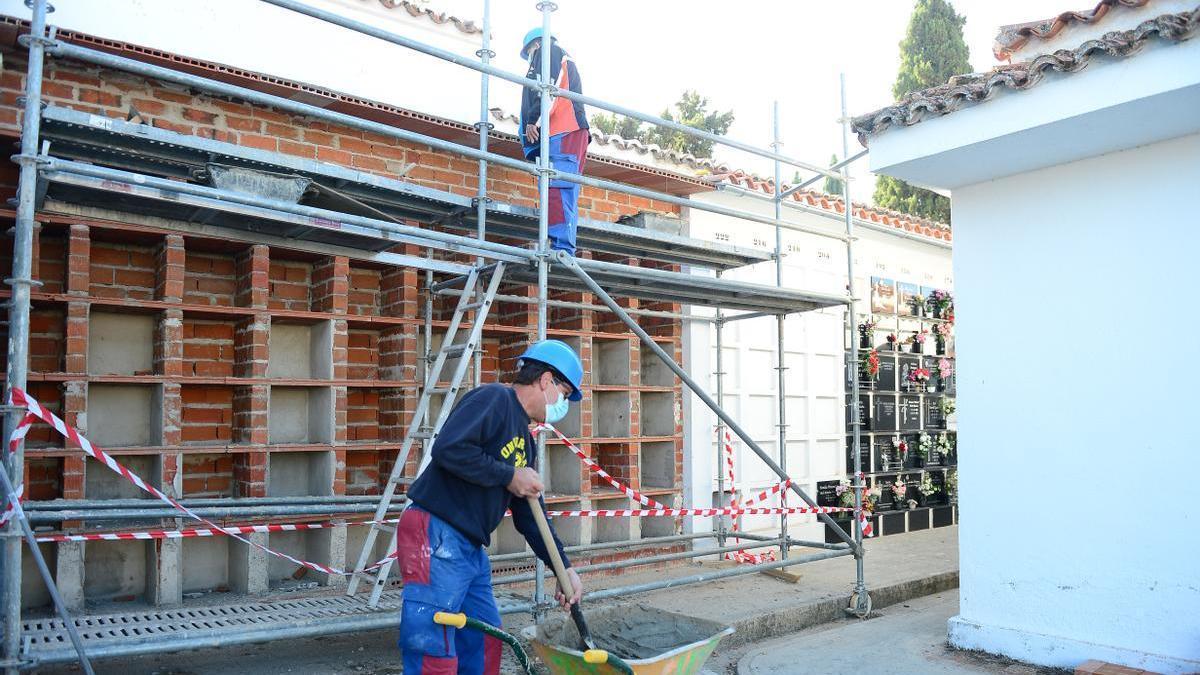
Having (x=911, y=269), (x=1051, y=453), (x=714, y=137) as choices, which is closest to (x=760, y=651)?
(x=1051, y=453)

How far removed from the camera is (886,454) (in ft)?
35.0

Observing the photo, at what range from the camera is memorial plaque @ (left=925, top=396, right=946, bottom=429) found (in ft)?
37.4

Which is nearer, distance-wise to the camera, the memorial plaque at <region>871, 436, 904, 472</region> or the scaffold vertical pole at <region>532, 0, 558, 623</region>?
the scaffold vertical pole at <region>532, 0, 558, 623</region>

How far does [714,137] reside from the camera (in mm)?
6160

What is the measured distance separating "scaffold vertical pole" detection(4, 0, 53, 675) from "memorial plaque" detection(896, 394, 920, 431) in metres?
9.33

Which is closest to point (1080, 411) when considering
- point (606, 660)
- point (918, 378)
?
point (606, 660)

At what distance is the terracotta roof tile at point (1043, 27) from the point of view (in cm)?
592

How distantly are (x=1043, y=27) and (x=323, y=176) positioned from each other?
5.14 m

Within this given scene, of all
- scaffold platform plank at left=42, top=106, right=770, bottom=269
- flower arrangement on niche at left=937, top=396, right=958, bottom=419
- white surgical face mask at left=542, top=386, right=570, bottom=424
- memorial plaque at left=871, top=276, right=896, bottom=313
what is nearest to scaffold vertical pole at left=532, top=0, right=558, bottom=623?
scaffold platform plank at left=42, top=106, right=770, bottom=269

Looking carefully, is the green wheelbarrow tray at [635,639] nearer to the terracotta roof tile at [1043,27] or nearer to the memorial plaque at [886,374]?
the terracotta roof tile at [1043,27]

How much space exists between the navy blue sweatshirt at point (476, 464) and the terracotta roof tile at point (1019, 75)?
3266mm

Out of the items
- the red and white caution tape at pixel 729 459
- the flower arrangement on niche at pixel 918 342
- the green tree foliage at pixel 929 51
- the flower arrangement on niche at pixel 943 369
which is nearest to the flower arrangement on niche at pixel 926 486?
the flower arrangement on niche at pixel 943 369

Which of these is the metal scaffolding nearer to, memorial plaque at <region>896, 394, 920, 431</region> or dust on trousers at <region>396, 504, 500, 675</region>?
dust on trousers at <region>396, 504, 500, 675</region>

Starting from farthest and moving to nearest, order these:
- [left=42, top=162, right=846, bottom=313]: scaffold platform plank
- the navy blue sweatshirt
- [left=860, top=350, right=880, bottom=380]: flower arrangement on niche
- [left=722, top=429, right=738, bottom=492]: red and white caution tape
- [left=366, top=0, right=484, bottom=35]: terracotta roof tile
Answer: [left=860, top=350, right=880, bottom=380]: flower arrangement on niche
[left=722, top=429, right=738, bottom=492]: red and white caution tape
[left=366, top=0, right=484, bottom=35]: terracotta roof tile
[left=42, top=162, right=846, bottom=313]: scaffold platform plank
the navy blue sweatshirt
